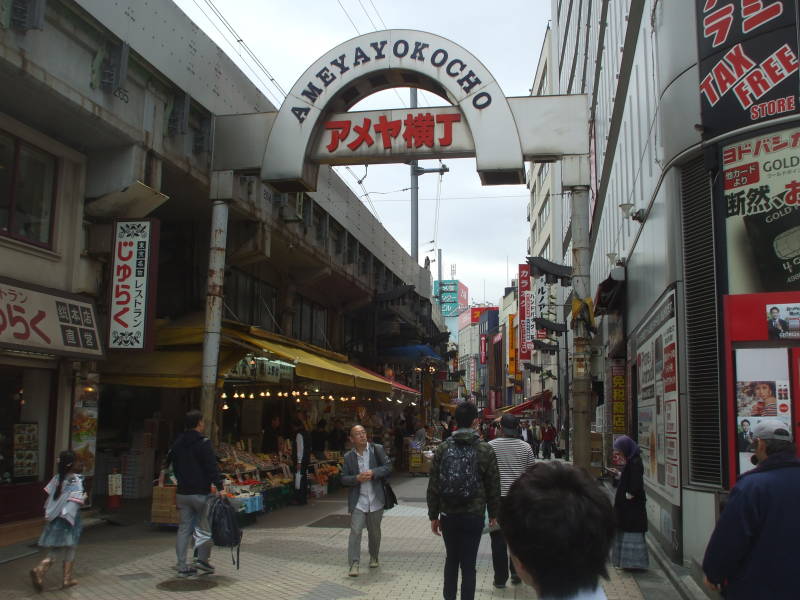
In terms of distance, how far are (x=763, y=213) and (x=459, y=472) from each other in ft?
14.8

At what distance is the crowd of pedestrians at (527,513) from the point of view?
7.14 ft

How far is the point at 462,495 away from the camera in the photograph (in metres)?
6.09

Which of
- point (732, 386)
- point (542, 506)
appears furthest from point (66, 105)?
point (542, 506)

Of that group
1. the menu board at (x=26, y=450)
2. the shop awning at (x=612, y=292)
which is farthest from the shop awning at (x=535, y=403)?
the menu board at (x=26, y=450)

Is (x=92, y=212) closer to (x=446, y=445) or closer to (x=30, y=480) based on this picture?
(x=30, y=480)

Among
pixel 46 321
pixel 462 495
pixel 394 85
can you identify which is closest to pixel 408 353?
pixel 394 85

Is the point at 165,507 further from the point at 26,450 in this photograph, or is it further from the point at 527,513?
the point at 527,513

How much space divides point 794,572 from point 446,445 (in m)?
3.18

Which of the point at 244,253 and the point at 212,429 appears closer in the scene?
the point at 212,429

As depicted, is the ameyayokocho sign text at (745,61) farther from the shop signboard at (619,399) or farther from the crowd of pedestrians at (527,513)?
the shop signboard at (619,399)

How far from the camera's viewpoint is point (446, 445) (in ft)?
21.2

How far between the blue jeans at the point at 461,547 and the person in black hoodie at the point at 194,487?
3.27 meters

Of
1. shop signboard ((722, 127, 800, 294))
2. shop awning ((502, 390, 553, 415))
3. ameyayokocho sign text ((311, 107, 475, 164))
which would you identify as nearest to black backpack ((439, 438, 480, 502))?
shop signboard ((722, 127, 800, 294))

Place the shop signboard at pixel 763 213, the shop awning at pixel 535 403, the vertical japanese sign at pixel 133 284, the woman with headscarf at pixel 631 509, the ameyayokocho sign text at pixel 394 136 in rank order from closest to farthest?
the shop signboard at pixel 763 213 → the woman with headscarf at pixel 631 509 → the vertical japanese sign at pixel 133 284 → the ameyayokocho sign text at pixel 394 136 → the shop awning at pixel 535 403
